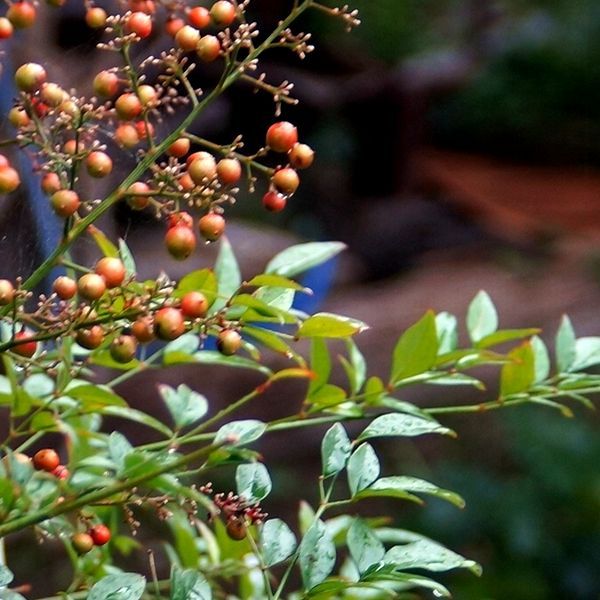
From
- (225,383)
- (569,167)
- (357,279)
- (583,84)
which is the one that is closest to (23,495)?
(225,383)

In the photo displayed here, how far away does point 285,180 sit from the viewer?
1.45ft

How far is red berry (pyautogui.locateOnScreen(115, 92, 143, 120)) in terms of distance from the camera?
1.42 ft

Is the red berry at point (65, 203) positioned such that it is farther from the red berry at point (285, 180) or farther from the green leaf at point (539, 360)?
the green leaf at point (539, 360)

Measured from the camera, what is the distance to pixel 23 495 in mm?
376

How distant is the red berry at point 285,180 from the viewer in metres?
0.44

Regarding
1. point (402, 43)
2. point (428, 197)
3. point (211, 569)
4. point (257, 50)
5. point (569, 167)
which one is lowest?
point (569, 167)

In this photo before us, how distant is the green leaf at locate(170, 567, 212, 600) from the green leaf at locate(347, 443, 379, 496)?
70mm

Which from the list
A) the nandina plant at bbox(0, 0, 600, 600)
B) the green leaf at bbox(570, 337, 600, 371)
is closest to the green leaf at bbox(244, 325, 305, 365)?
Result: the nandina plant at bbox(0, 0, 600, 600)

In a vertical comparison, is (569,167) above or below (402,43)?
below

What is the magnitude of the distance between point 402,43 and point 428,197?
2.05 feet

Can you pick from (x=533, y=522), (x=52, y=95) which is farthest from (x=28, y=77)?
(x=533, y=522)

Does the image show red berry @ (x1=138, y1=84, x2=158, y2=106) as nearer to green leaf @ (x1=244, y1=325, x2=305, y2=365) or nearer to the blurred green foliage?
green leaf @ (x1=244, y1=325, x2=305, y2=365)

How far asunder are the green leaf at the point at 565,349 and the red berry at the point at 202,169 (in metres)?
0.29

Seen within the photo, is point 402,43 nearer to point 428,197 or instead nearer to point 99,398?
point 428,197
